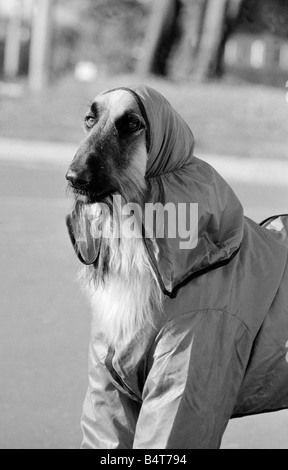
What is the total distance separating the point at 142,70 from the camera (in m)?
17.6

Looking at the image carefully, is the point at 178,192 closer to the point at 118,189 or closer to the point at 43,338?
the point at 118,189

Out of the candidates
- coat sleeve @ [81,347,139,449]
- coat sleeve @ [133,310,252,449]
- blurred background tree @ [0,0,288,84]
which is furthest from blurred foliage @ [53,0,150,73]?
coat sleeve @ [133,310,252,449]

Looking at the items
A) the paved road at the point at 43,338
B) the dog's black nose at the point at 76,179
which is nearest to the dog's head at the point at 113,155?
the dog's black nose at the point at 76,179

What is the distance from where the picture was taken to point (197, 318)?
271 centimetres

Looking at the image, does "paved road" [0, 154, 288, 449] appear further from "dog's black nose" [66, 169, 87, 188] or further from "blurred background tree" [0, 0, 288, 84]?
"blurred background tree" [0, 0, 288, 84]

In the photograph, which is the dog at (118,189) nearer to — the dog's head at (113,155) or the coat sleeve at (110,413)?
the dog's head at (113,155)

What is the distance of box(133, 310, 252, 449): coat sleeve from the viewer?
2691 millimetres

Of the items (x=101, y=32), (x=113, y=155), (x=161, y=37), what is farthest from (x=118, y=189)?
(x=101, y=32)

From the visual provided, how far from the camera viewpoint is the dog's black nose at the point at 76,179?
8.46 feet

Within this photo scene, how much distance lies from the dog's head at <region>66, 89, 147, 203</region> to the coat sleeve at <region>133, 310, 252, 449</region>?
0.44m

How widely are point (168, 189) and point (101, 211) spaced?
215 millimetres

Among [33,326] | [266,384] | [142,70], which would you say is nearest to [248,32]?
[142,70]

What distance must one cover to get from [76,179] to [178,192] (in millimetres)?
308

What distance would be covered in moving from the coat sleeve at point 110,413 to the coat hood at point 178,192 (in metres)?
0.48
